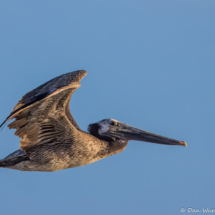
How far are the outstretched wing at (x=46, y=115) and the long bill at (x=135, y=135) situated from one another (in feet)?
3.57

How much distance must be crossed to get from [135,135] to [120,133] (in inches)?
13.2

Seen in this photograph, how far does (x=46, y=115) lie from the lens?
8.16 metres

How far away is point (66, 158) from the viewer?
348 inches

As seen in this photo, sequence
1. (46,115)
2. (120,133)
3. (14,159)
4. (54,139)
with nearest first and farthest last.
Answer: (46,115) < (54,139) < (14,159) < (120,133)

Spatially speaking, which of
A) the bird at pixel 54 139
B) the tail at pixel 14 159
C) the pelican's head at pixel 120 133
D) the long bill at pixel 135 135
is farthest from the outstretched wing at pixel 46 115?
the long bill at pixel 135 135

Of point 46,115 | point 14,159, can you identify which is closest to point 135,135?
point 46,115

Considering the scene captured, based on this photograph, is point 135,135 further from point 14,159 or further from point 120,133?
point 14,159

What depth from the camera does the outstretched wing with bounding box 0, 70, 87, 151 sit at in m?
7.67

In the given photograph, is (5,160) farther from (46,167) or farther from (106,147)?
(106,147)

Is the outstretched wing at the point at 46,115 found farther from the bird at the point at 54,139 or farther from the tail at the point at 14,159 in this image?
the tail at the point at 14,159

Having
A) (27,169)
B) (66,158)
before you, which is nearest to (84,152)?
(66,158)

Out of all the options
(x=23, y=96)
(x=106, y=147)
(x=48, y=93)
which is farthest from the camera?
(x=106, y=147)

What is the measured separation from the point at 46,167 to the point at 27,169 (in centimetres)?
44

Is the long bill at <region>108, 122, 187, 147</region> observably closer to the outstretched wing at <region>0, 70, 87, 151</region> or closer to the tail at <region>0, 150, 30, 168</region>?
the outstretched wing at <region>0, 70, 87, 151</region>
